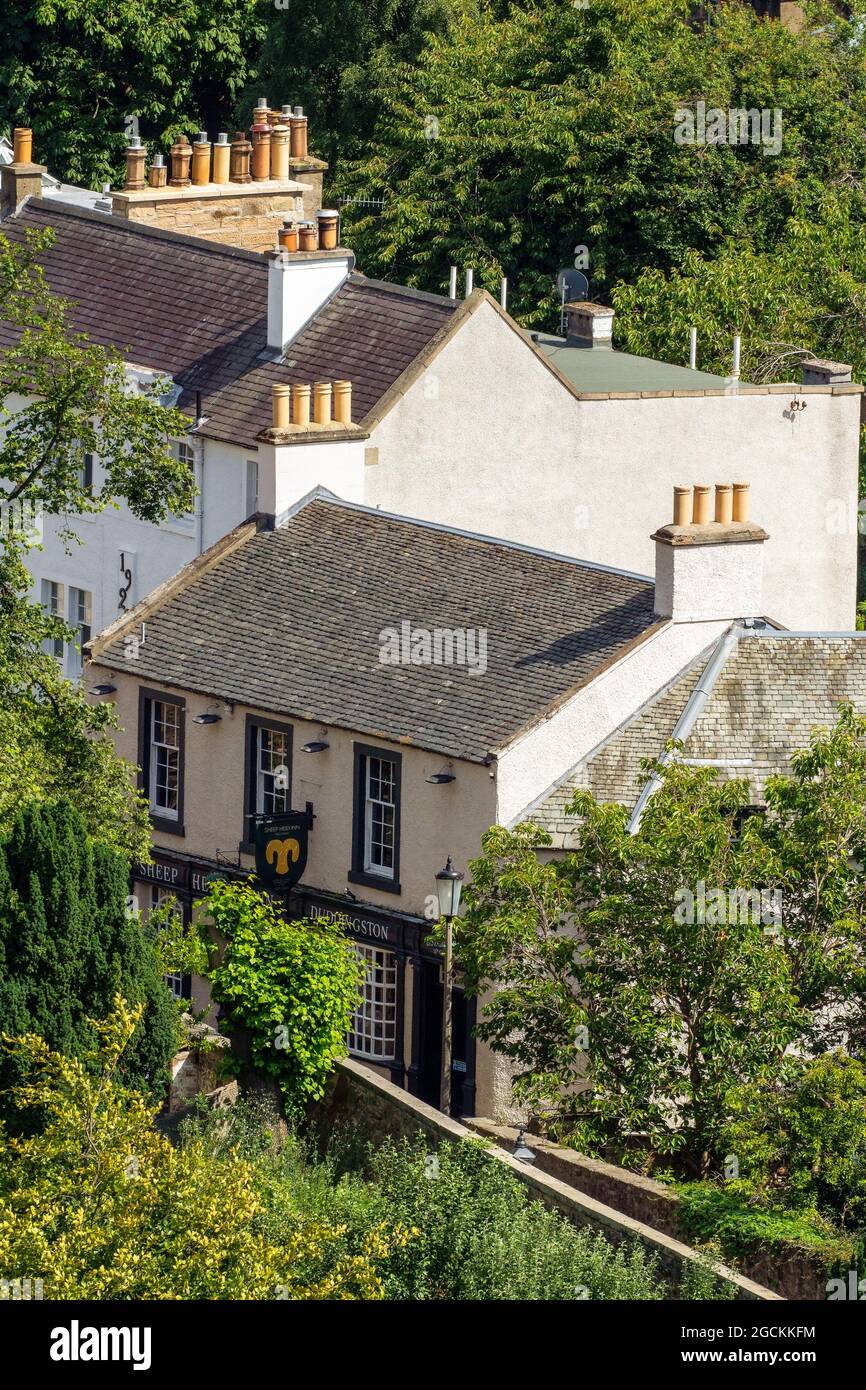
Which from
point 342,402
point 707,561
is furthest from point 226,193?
point 707,561

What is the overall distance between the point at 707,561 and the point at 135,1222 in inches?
658

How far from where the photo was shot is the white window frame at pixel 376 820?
50.0 m

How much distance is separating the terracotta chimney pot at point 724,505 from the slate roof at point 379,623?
1.52m

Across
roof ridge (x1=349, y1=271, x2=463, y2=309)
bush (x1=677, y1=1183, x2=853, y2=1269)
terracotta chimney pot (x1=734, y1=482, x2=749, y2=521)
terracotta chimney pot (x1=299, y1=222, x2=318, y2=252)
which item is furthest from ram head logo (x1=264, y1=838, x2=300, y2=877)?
terracotta chimney pot (x1=299, y1=222, x2=318, y2=252)

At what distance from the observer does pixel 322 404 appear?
56.5 meters

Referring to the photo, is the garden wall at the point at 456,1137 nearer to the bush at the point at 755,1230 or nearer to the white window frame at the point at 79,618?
the bush at the point at 755,1230

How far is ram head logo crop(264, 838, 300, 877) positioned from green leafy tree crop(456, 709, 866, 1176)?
6.41 meters

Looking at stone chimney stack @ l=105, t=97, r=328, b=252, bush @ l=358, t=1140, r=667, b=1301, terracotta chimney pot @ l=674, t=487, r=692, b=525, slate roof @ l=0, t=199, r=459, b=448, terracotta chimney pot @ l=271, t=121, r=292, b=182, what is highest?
terracotta chimney pot @ l=271, t=121, r=292, b=182

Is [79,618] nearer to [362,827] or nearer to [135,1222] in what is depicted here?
[362,827]

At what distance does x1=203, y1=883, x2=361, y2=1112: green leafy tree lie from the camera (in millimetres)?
45312

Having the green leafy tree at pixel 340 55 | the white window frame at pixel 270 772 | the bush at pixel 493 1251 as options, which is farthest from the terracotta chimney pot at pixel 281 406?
the green leafy tree at pixel 340 55

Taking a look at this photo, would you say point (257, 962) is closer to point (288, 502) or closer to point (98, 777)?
point (98, 777)

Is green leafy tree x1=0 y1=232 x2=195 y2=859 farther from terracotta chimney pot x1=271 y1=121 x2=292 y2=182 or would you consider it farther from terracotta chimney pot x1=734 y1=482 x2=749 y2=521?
terracotta chimney pot x1=271 y1=121 x2=292 y2=182

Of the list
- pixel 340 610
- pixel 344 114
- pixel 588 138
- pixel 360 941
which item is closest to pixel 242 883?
pixel 360 941
